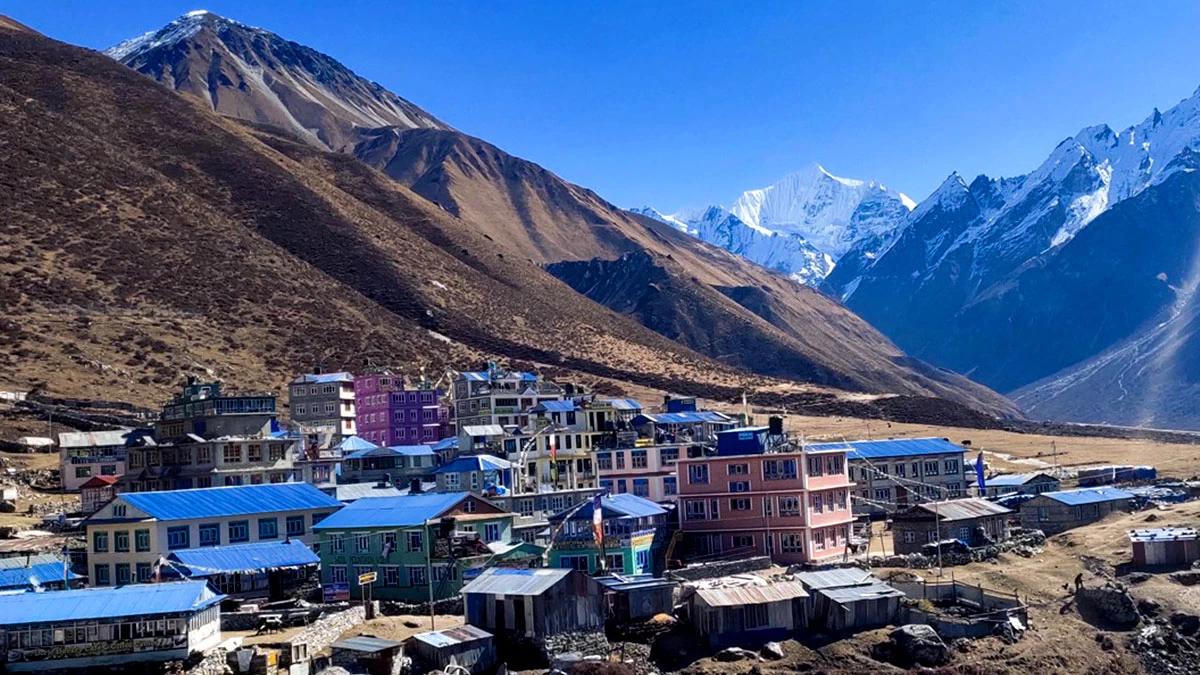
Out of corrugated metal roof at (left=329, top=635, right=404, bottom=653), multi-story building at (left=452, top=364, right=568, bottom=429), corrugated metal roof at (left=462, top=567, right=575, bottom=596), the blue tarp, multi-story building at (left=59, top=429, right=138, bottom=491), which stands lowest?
corrugated metal roof at (left=329, top=635, right=404, bottom=653)

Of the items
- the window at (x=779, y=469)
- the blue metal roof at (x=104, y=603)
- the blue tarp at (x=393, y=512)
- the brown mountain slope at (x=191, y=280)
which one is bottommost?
the blue metal roof at (x=104, y=603)

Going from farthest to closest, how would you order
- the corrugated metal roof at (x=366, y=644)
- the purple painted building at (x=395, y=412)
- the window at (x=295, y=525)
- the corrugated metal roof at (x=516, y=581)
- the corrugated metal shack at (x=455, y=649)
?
the purple painted building at (x=395, y=412) < the window at (x=295, y=525) < the corrugated metal roof at (x=516, y=581) < the corrugated metal shack at (x=455, y=649) < the corrugated metal roof at (x=366, y=644)

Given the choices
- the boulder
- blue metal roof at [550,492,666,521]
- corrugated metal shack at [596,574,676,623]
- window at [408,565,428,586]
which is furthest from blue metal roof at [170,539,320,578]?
the boulder

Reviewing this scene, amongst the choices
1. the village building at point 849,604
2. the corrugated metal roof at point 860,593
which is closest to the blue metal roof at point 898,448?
the corrugated metal roof at point 860,593

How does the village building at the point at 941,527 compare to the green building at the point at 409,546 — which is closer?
the green building at the point at 409,546

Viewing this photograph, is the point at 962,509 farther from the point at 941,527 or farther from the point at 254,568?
the point at 254,568

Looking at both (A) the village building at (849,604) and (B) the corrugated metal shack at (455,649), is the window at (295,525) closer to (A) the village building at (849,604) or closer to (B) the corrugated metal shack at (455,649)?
(B) the corrugated metal shack at (455,649)

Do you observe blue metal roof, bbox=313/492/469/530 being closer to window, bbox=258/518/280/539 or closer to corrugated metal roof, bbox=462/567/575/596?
window, bbox=258/518/280/539
